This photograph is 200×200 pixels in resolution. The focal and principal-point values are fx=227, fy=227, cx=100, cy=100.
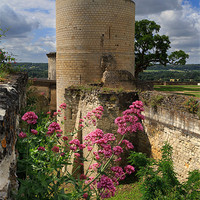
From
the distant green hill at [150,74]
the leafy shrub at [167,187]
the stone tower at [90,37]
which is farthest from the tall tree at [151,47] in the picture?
the leafy shrub at [167,187]

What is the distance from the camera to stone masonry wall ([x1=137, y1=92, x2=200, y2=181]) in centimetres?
688

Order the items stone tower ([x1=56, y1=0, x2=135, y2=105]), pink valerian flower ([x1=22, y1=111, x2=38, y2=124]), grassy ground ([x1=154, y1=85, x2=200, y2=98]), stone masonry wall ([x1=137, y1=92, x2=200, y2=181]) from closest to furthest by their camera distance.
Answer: pink valerian flower ([x1=22, y1=111, x2=38, y2=124]), stone masonry wall ([x1=137, y1=92, x2=200, y2=181]), stone tower ([x1=56, y1=0, x2=135, y2=105]), grassy ground ([x1=154, y1=85, x2=200, y2=98])

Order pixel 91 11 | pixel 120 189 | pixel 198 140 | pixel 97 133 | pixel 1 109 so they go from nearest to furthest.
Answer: pixel 1 109 → pixel 97 133 → pixel 198 140 → pixel 120 189 → pixel 91 11

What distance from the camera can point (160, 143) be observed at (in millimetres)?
8352

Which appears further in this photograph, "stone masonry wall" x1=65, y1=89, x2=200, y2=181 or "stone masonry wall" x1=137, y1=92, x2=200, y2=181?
"stone masonry wall" x1=65, y1=89, x2=200, y2=181

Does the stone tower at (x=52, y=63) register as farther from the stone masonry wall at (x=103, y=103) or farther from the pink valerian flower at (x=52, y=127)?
the pink valerian flower at (x=52, y=127)

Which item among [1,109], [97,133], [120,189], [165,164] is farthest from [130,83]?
[1,109]

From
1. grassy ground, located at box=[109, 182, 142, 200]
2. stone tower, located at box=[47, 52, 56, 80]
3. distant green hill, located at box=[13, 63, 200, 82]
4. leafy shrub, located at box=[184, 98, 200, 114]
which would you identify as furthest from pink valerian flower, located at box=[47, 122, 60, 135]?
stone tower, located at box=[47, 52, 56, 80]

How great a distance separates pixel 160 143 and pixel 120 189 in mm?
2235

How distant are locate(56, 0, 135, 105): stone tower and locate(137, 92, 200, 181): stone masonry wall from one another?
508 centimetres

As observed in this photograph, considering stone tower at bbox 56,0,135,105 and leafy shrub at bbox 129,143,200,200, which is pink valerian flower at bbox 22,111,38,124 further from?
stone tower at bbox 56,0,135,105

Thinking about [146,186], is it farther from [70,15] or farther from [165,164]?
[70,15]

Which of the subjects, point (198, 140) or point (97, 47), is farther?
point (97, 47)

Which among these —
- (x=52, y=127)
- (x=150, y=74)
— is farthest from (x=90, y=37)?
(x=150, y=74)
